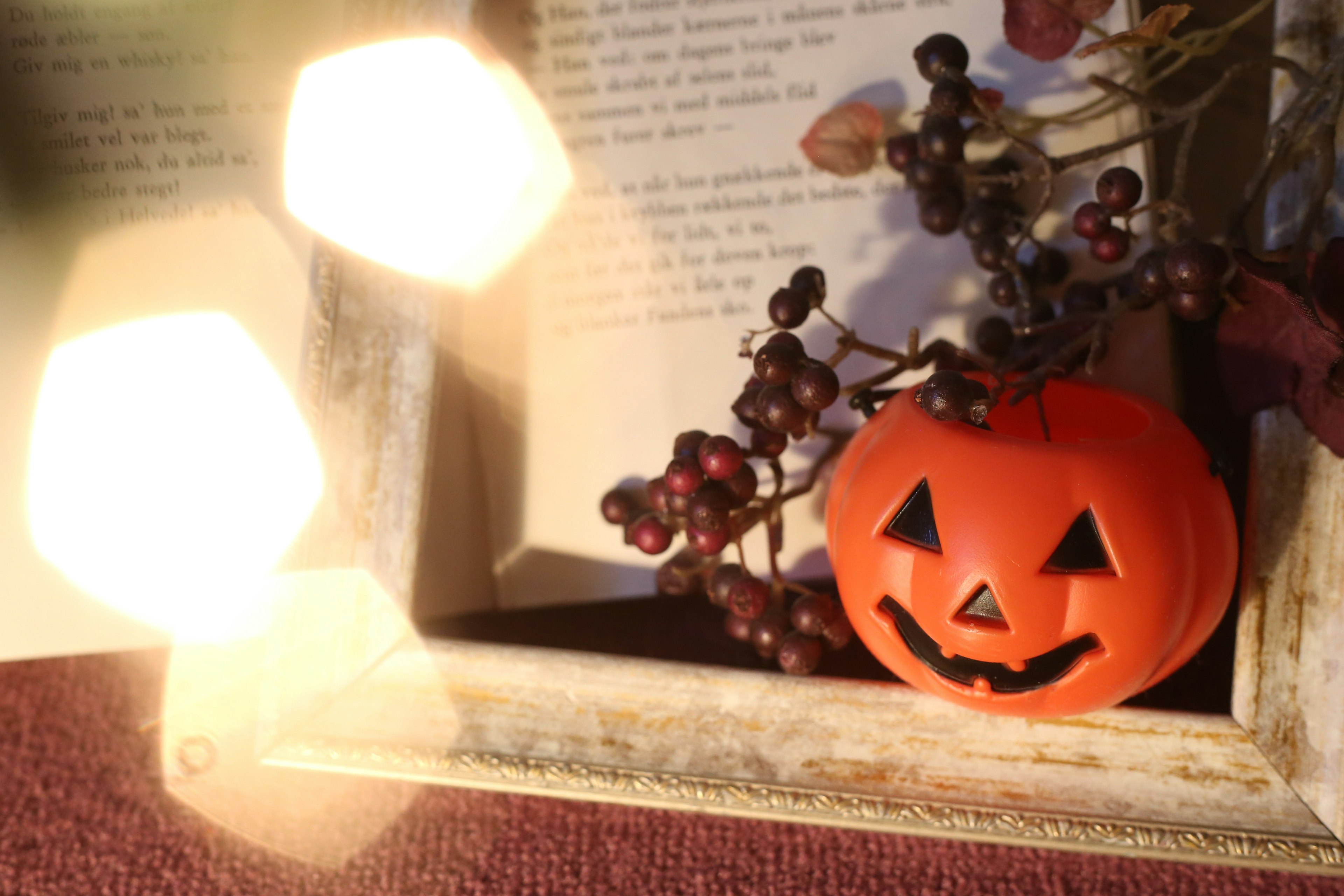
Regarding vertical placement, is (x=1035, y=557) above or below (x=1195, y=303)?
below

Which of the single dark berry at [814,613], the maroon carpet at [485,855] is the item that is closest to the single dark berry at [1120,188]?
the single dark berry at [814,613]

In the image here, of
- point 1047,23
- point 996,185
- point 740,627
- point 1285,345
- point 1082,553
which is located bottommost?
point 740,627

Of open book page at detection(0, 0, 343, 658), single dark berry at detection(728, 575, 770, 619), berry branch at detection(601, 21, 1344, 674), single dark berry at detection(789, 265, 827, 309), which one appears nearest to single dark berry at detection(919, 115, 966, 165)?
berry branch at detection(601, 21, 1344, 674)

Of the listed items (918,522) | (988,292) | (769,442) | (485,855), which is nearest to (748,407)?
(769,442)

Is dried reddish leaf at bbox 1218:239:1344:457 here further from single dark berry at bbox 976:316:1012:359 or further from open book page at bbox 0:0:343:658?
open book page at bbox 0:0:343:658

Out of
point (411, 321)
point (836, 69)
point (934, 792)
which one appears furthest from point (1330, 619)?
point (411, 321)

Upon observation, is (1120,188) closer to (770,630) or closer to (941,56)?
(941,56)
